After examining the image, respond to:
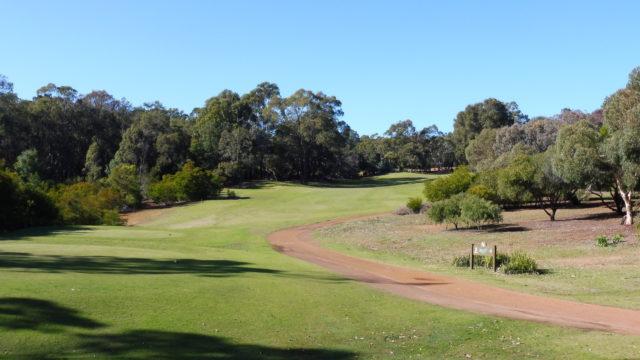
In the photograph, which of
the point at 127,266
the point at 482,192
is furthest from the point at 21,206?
the point at 482,192

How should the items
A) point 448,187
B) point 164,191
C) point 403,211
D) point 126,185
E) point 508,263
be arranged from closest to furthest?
point 508,263
point 448,187
point 403,211
point 126,185
point 164,191

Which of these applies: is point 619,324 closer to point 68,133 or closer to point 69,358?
point 69,358

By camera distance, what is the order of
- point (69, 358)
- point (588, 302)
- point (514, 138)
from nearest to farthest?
point (69, 358) < point (588, 302) < point (514, 138)

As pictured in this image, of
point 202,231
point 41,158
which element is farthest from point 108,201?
point 41,158

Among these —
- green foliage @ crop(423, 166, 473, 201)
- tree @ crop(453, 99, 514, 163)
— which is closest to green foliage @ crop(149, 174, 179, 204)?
green foliage @ crop(423, 166, 473, 201)

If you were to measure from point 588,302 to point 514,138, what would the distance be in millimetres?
60204

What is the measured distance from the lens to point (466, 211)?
119 feet

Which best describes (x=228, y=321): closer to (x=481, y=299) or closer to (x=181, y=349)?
(x=181, y=349)

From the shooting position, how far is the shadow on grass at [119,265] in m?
15.0

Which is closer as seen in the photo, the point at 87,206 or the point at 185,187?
the point at 87,206

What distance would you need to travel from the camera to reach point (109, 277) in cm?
1361

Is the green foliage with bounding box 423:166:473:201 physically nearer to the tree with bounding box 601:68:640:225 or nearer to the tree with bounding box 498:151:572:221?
the tree with bounding box 498:151:572:221

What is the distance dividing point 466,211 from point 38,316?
103 ft

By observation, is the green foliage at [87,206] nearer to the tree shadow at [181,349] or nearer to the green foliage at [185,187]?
the green foliage at [185,187]
